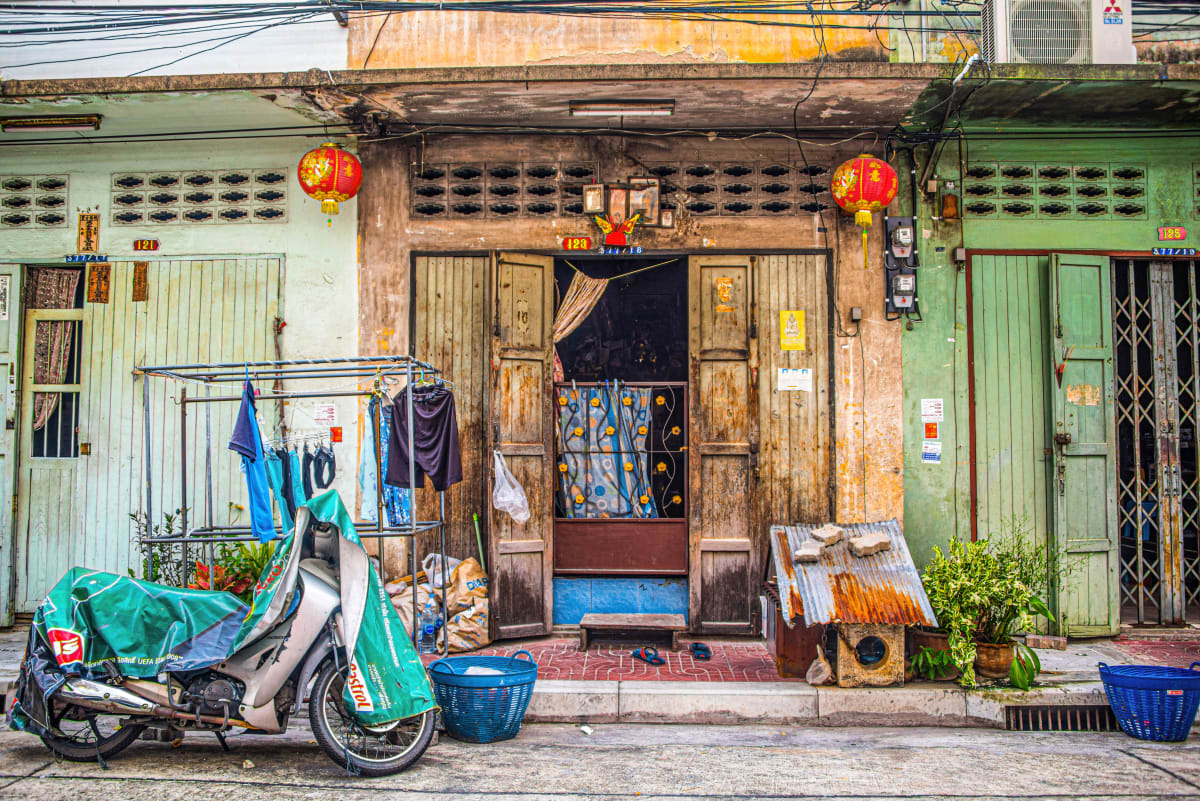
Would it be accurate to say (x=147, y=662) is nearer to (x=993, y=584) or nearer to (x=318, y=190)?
(x=318, y=190)

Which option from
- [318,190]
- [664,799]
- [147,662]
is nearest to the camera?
[664,799]

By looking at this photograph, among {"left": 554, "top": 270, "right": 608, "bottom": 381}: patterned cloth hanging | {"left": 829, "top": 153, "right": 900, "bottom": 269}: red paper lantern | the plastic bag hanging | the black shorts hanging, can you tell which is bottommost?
the plastic bag hanging

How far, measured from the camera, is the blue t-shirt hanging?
20.0ft

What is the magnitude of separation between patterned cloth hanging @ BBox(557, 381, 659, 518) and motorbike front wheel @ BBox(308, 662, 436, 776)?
308cm

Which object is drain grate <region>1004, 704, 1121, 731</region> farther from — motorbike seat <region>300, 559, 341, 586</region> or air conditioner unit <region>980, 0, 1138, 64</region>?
air conditioner unit <region>980, 0, 1138, 64</region>

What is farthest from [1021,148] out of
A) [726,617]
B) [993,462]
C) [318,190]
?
[318,190]

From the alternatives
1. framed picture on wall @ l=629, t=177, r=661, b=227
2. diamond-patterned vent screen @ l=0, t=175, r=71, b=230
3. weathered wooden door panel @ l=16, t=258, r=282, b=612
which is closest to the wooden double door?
framed picture on wall @ l=629, t=177, r=661, b=227

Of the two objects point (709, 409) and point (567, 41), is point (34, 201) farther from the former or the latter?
point (709, 409)

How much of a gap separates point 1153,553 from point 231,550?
852cm

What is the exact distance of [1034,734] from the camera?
591cm

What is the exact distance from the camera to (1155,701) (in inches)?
218

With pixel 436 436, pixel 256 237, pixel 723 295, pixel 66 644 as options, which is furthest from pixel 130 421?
pixel 723 295

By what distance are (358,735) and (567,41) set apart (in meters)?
5.91

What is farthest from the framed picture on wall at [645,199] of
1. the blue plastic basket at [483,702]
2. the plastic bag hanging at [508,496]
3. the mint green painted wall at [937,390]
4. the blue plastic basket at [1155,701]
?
Result: the blue plastic basket at [1155,701]
